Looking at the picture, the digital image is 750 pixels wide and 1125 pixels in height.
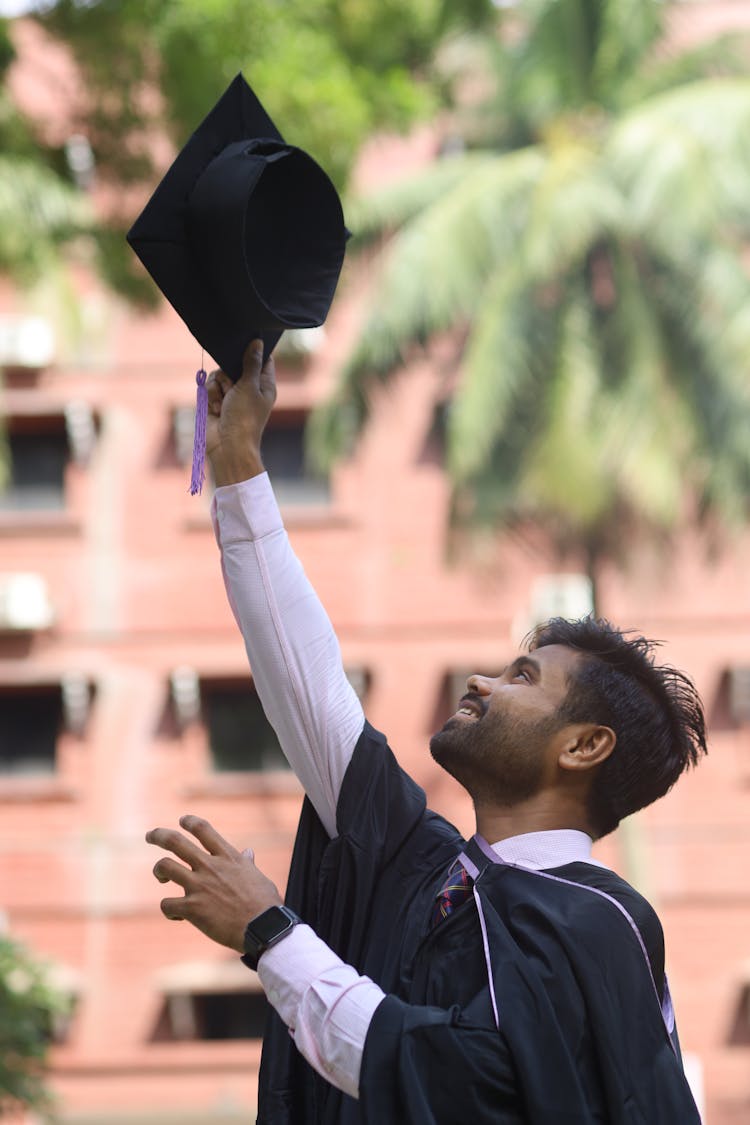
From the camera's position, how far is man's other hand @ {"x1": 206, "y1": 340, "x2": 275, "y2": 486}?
2088 mm

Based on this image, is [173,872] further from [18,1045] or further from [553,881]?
[18,1045]

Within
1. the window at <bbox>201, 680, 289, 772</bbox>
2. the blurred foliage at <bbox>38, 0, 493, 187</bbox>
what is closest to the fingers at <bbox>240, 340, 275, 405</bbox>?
the blurred foliage at <bbox>38, 0, 493, 187</bbox>

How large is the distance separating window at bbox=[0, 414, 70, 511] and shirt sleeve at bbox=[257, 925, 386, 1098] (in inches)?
590

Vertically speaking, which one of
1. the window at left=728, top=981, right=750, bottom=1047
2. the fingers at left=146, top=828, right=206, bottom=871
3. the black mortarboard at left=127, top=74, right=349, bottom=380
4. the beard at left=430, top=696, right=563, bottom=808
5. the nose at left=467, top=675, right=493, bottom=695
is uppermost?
the black mortarboard at left=127, top=74, right=349, bottom=380

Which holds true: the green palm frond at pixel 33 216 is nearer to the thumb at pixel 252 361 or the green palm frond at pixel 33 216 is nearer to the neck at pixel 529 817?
the thumb at pixel 252 361

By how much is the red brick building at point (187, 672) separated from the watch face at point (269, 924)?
13071 mm

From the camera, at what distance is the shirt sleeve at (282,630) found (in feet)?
6.85

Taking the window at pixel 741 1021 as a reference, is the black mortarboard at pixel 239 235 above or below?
above

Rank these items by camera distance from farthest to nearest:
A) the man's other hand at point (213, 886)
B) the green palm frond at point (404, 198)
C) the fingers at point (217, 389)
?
the green palm frond at point (404, 198) < the fingers at point (217, 389) < the man's other hand at point (213, 886)

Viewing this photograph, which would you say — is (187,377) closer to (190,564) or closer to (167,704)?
(190,564)

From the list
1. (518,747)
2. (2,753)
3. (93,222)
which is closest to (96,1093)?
(2,753)

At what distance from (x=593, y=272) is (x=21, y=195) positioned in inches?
344

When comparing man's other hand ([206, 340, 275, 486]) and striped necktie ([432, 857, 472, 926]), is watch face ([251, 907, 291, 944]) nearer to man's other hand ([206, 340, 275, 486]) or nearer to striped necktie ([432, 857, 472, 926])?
striped necktie ([432, 857, 472, 926])

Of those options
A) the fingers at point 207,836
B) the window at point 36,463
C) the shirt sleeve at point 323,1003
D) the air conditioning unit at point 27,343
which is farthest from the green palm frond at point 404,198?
the shirt sleeve at point 323,1003
